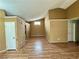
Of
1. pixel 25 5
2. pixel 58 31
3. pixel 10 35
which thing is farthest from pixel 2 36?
pixel 58 31

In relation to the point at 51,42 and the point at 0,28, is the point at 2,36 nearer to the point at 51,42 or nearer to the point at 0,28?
the point at 0,28

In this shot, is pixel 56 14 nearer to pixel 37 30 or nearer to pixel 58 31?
pixel 58 31

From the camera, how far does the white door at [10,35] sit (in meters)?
6.84

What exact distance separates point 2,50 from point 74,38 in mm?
6458

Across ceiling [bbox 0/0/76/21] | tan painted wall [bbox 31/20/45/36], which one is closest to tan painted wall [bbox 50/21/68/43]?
ceiling [bbox 0/0/76/21]

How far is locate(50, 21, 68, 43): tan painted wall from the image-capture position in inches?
373

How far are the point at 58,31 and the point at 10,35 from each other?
4.38 metres

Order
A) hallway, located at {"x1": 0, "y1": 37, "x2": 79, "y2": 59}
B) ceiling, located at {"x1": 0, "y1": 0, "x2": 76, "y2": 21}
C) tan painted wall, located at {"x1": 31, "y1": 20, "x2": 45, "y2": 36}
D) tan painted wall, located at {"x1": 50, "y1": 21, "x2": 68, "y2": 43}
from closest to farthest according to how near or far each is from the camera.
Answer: ceiling, located at {"x1": 0, "y1": 0, "x2": 76, "y2": 21}
hallway, located at {"x1": 0, "y1": 37, "x2": 79, "y2": 59}
tan painted wall, located at {"x1": 50, "y1": 21, "x2": 68, "y2": 43}
tan painted wall, located at {"x1": 31, "y1": 20, "x2": 45, "y2": 36}

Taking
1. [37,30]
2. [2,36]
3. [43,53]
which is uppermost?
[37,30]

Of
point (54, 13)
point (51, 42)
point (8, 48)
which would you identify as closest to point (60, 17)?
point (54, 13)

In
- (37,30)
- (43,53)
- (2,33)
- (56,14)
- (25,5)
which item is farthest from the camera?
(37,30)

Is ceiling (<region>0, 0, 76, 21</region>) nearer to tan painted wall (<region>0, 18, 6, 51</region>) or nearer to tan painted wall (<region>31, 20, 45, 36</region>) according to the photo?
tan painted wall (<region>0, 18, 6, 51</region>)

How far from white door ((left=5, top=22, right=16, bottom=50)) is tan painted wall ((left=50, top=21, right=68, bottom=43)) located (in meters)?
3.73

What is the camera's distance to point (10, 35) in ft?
22.7
